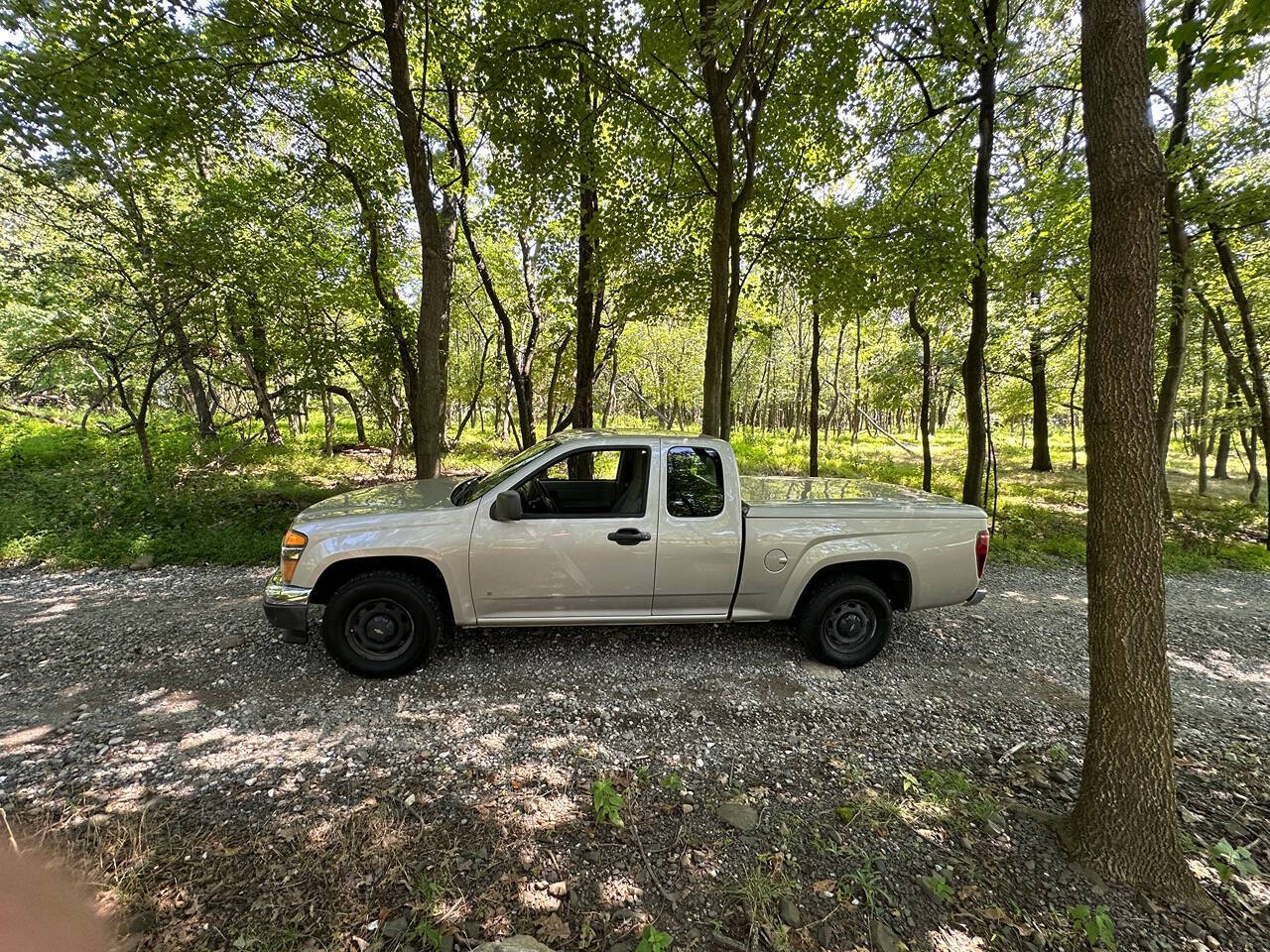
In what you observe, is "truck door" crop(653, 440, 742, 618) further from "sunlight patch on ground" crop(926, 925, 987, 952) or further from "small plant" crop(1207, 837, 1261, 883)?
"small plant" crop(1207, 837, 1261, 883)

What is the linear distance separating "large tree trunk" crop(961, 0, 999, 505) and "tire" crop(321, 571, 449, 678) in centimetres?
818

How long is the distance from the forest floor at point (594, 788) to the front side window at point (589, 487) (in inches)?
47.1

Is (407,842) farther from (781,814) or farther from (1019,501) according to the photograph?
(1019,501)

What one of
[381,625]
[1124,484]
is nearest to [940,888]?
[1124,484]

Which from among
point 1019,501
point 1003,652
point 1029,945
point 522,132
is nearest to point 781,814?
point 1029,945

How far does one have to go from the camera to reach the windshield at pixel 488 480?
12.6ft

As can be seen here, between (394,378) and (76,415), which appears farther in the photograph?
(76,415)

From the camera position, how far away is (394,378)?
11.7 metres

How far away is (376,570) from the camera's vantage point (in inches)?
143

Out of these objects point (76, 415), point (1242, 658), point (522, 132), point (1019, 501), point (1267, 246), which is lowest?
point (1242, 658)

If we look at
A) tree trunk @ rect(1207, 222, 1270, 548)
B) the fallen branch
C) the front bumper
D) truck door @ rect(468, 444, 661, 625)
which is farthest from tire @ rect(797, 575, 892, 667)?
tree trunk @ rect(1207, 222, 1270, 548)

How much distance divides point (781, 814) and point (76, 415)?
24.9 metres

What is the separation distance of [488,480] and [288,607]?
1.62 metres

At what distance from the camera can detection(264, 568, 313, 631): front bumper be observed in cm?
342
